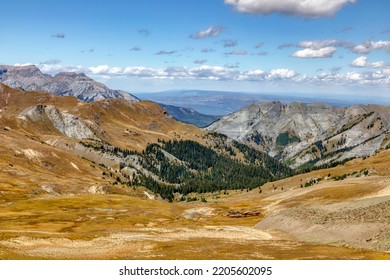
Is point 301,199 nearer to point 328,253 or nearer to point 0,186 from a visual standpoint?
point 328,253

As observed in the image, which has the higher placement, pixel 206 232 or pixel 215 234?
pixel 215 234

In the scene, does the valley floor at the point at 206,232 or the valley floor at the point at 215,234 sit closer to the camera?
the valley floor at the point at 215,234

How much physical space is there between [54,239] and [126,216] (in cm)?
6309

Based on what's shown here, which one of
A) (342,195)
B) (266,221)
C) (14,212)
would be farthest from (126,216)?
(342,195)

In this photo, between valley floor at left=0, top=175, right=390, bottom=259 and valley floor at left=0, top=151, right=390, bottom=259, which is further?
valley floor at left=0, top=151, right=390, bottom=259

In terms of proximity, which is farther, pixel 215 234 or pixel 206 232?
pixel 206 232
